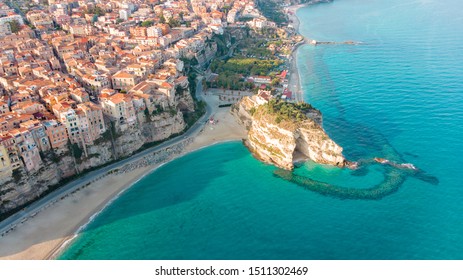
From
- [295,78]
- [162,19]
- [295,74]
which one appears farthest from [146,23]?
[295,78]

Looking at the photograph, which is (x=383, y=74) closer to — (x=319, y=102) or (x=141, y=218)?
(x=319, y=102)

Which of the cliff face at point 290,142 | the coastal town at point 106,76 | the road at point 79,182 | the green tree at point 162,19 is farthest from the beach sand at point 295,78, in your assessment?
the green tree at point 162,19

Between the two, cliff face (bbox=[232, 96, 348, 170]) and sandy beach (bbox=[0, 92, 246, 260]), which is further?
cliff face (bbox=[232, 96, 348, 170])

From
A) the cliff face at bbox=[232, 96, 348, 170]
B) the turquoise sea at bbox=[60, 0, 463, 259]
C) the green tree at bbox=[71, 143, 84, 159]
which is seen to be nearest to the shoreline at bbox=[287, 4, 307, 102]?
the turquoise sea at bbox=[60, 0, 463, 259]

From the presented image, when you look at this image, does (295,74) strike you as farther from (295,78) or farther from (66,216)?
(66,216)

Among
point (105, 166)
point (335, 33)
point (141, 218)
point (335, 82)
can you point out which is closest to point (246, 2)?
point (335, 33)

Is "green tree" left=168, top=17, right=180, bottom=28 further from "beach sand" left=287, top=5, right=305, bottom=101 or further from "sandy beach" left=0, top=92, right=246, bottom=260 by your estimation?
"sandy beach" left=0, top=92, right=246, bottom=260
